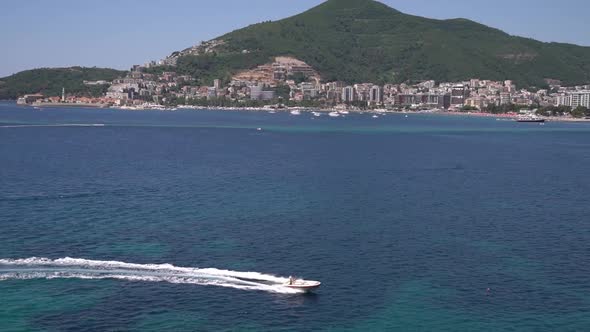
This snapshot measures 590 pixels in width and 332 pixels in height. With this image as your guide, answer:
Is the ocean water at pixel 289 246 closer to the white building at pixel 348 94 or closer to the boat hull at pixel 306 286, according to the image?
the boat hull at pixel 306 286

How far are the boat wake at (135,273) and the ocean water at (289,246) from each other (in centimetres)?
6

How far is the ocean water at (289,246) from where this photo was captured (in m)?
18.0

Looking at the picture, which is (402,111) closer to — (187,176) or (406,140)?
(406,140)

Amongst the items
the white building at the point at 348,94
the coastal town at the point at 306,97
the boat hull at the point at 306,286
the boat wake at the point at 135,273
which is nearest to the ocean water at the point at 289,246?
the boat wake at the point at 135,273

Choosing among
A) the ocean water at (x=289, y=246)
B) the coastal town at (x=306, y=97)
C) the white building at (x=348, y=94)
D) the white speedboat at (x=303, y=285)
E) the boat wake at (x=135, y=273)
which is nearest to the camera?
the ocean water at (x=289, y=246)

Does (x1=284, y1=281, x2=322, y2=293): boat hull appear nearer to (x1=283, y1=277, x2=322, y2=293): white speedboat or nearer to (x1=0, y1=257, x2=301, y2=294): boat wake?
(x1=283, y1=277, x2=322, y2=293): white speedboat

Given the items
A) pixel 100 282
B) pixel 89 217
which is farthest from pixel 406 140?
pixel 100 282

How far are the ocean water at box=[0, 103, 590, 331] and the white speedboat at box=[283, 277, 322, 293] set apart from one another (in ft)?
0.71

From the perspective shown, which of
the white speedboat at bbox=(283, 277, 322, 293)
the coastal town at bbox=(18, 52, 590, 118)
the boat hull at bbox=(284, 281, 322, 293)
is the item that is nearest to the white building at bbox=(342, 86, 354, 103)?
the coastal town at bbox=(18, 52, 590, 118)

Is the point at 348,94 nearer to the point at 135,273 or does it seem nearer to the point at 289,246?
the point at 289,246

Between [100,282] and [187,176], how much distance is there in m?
22.6

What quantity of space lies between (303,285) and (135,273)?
5029mm

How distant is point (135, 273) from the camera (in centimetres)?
2064

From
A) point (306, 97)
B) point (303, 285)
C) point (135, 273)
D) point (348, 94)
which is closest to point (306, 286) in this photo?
point (303, 285)
